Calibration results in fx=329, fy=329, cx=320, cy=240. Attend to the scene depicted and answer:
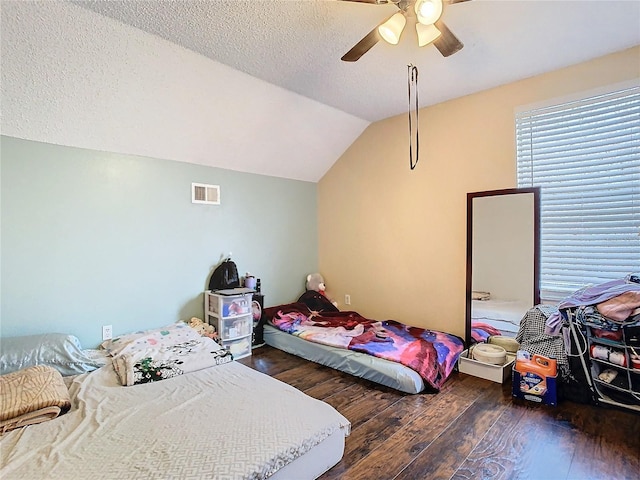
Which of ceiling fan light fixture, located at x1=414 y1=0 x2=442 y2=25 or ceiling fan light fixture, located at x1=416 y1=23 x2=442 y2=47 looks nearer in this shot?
ceiling fan light fixture, located at x1=414 y1=0 x2=442 y2=25

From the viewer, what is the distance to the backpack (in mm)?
3670

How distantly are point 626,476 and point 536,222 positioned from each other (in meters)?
1.88

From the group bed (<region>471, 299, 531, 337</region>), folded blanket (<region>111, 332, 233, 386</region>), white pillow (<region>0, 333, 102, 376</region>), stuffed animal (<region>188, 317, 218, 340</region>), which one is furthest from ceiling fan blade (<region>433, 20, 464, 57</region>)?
white pillow (<region>0, 333, 102, 376</region>)

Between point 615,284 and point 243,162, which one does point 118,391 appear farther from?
point 615,284

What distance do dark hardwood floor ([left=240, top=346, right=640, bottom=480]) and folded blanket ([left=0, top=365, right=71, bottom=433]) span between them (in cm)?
155

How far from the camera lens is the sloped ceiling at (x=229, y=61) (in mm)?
2064

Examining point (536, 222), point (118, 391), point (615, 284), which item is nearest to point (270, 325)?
point (118, 391)

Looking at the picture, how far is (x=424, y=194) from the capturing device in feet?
12.1

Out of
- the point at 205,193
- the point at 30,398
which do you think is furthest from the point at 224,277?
the point at 30,398

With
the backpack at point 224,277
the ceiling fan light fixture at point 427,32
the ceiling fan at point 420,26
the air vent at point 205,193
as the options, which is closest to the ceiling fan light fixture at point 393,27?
the ceiling fan at point 420,26

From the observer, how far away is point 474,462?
181cm

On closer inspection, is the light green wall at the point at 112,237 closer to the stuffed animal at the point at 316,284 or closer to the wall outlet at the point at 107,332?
the wall outlet at the point at 107,332

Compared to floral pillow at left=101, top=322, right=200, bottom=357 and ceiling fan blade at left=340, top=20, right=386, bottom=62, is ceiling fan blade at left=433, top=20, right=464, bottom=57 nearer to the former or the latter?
ceiling fan blade at left=340, top=20, right=386, bottom=62

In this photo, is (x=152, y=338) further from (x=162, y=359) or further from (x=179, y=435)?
(x=179, y=435)
